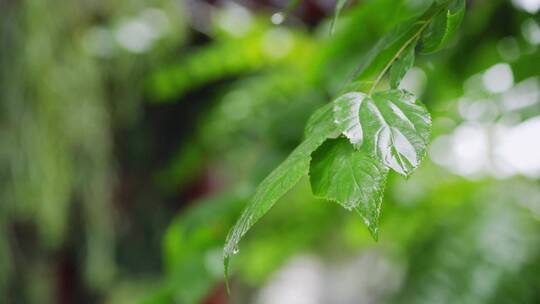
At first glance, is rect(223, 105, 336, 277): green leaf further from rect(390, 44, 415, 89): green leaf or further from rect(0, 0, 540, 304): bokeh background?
rect(0, 0, 540, 304): bokeh background

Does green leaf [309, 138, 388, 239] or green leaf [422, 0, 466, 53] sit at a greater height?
green leaf [422, 0, 466, 53]

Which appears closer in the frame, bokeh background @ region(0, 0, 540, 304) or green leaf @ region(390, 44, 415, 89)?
green leaf @ region(390, 44, 415, 89)

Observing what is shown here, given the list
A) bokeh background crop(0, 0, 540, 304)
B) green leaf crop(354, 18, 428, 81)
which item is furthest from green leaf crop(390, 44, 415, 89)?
bokeh background crop(0, 0, 540, 304)

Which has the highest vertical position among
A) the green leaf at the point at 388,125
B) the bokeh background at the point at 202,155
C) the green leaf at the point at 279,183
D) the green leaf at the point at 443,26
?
the green leaf at the point at 443,26

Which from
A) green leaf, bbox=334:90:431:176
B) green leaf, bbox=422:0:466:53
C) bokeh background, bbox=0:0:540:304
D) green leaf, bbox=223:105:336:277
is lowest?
bokeh background, bbox=0:0:540:304

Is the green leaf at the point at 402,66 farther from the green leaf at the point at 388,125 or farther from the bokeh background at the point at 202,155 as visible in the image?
the bokeh background at the point at 202,155

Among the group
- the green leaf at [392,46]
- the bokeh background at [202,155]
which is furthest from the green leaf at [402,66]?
the bokeh background at [202,155]

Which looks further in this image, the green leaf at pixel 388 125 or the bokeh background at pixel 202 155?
the bokeh background at pixel 202 155
